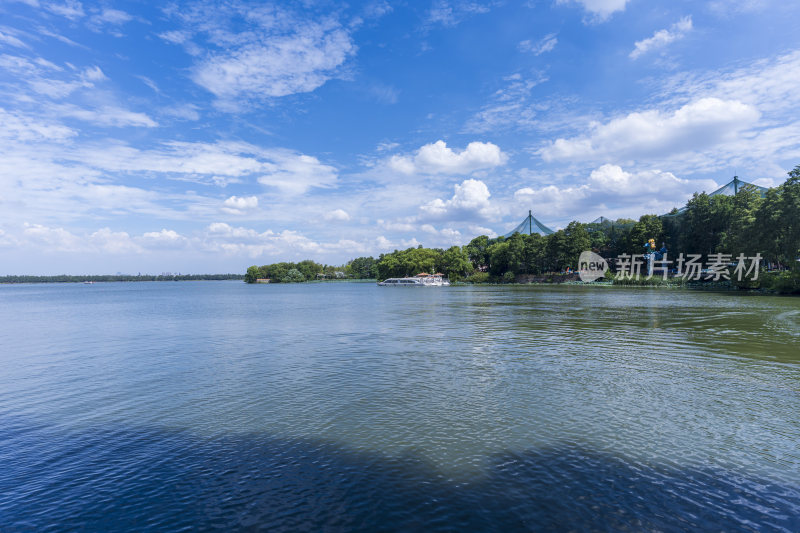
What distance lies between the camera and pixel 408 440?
10828 millimetres

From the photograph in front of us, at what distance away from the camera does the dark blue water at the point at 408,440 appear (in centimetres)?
773

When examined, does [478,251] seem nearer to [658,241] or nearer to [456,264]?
[456,264]

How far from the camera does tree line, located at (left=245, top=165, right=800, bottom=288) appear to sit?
2403 inches

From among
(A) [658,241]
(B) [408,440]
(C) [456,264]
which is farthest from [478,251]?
(B) [408,440]

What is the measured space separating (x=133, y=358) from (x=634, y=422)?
2490 centimetres

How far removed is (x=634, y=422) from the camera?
39.1 feet

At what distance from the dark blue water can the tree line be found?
52.7 meters

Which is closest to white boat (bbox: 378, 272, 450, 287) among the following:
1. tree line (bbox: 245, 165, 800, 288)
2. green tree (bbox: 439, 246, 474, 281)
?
green tree (bbox: 439, 246, 474, 281)

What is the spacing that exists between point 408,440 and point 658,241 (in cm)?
12766

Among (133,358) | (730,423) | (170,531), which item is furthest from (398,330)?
(170,531)

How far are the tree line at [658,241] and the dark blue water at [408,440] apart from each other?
52.7m

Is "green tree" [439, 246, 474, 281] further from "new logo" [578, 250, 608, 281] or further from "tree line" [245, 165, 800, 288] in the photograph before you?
"new logo" [578, 250, 608, 281]

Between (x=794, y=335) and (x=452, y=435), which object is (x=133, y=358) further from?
(x=794, y=335)

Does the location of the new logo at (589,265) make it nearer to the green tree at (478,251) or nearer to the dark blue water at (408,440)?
the green tree at (478,251)
